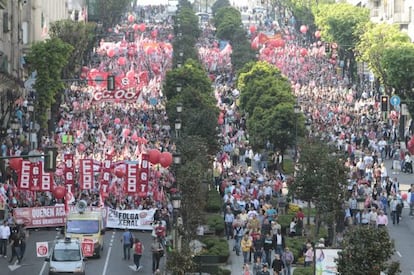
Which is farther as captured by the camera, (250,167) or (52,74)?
(52,74)

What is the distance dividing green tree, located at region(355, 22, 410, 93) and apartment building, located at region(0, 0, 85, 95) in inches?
878

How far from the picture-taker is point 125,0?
169125 millimetres

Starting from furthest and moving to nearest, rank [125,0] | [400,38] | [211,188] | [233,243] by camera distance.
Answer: [125,0] < [400,38] < [211,188] < [233,243]

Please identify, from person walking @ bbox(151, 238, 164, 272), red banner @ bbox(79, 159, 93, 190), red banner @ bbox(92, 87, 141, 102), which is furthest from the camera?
red banner @ bbox(92, 87, 141, 102)

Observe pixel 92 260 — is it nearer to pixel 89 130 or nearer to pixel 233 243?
pixel 233 243

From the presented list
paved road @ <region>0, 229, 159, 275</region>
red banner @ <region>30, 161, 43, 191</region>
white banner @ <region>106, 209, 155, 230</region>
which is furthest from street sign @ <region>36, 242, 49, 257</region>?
white banner @ <region>106, 209, 155, 230</region>

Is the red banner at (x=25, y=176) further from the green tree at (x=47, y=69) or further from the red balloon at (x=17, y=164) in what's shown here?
the green tree at (x=47, y=69)

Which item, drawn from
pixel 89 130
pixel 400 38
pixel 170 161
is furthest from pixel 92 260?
pixel 400 38

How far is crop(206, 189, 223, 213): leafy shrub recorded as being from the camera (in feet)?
188

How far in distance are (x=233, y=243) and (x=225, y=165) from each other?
17.5 metres

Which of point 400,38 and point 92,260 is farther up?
point 400,38

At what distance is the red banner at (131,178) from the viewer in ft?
182

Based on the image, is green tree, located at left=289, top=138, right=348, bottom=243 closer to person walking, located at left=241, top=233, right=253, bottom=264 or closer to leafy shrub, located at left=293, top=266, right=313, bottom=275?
A: person walking, located at left=241, top=233, right=253, bottom=264

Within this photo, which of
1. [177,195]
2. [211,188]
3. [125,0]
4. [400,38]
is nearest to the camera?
[177,195]
